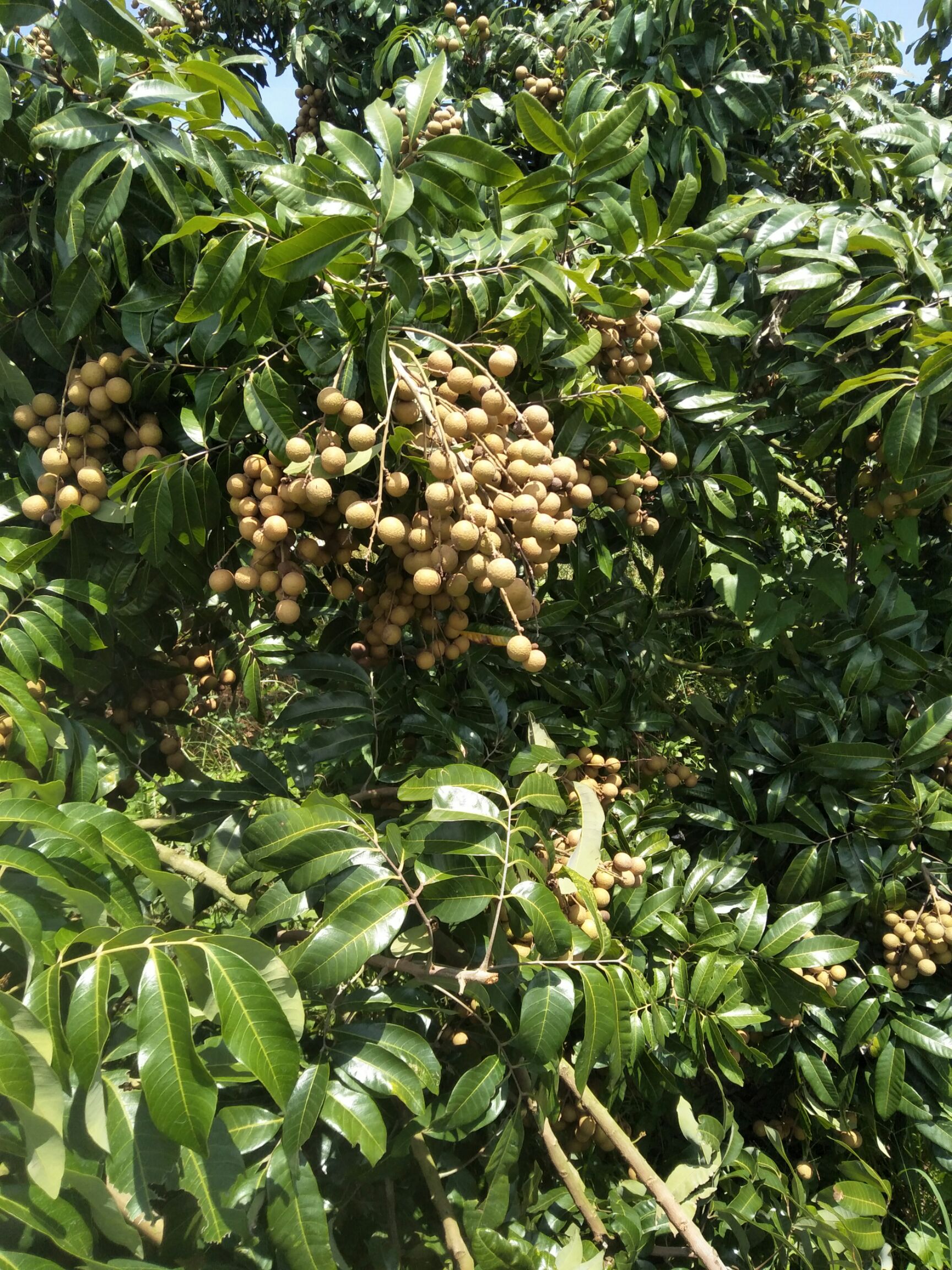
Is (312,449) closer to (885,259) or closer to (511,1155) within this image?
(511,1155)

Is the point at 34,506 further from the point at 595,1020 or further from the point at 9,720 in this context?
the point at 595,1020

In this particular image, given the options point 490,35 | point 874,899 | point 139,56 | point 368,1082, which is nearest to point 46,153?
point 139,56

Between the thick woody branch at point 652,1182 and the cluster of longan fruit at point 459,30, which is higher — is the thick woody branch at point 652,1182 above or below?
below

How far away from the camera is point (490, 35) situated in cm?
334

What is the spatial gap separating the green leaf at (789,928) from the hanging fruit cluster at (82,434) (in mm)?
1357

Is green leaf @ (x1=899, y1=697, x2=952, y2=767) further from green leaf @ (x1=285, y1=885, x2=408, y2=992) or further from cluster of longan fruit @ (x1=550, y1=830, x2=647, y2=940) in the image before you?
green leaf @ (x1=285, y1=885, x2=408, y2=992)

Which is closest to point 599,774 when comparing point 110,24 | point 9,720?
point 9,720

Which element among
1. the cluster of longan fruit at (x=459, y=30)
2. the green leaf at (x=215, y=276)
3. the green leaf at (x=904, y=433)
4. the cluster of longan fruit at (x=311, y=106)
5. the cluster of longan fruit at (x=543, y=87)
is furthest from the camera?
the cluster of longan fruit at (x=311, y=106)

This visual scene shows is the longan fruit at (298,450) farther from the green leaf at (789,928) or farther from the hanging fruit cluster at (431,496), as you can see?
the green leaf at (789,928)

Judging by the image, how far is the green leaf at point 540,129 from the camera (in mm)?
1244

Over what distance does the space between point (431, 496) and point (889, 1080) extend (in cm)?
158

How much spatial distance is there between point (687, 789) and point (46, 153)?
1.73 metres

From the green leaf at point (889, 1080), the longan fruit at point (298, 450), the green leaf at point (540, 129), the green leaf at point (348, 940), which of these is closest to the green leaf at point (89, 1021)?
the green leaf at point (348, 940)

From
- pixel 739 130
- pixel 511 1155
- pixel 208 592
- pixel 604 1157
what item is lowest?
pixel 604 1157
